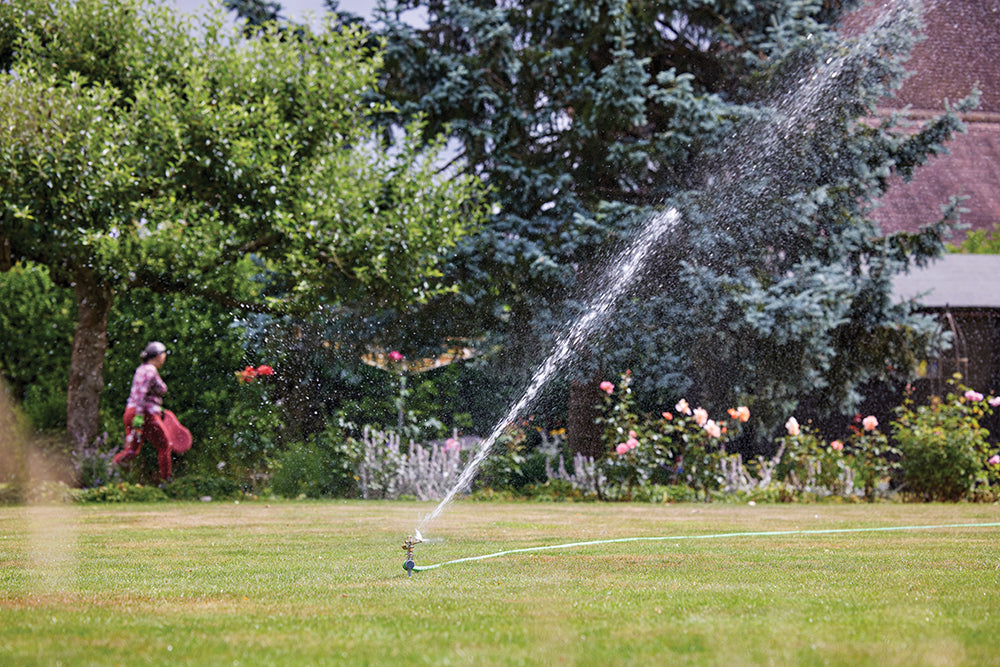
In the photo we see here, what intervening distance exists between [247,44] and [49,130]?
2.39m

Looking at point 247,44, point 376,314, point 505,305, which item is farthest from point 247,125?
point 505,305

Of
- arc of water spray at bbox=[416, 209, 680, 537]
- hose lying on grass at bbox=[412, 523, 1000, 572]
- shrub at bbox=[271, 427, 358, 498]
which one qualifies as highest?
arc of water spray at bbox=[416, 209, 680, 537]

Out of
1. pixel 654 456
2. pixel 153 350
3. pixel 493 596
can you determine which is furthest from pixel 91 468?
pixel 493 596

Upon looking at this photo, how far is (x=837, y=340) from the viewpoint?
12.0 meters

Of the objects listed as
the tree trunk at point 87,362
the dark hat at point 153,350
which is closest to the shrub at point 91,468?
the tree trunk at point 87,362

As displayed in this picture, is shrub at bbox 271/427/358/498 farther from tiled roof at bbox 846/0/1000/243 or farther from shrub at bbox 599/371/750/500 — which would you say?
tiled roof at bbox 846/0/1000/243

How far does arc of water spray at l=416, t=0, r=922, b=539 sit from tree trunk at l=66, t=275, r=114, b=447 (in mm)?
4397

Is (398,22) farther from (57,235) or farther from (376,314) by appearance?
(57,235)

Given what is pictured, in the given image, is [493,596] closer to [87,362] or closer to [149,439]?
[149,439]

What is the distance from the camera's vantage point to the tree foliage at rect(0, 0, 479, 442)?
990 cm

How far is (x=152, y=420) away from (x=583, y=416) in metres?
5.04

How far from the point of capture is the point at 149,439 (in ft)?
35.3

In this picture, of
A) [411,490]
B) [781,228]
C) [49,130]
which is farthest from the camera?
[781,228]

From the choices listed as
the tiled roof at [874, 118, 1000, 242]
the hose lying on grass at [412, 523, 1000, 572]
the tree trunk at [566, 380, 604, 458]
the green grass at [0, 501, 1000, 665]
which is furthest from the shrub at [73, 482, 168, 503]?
the tiled roof at [874, 118, 1000, 242]
